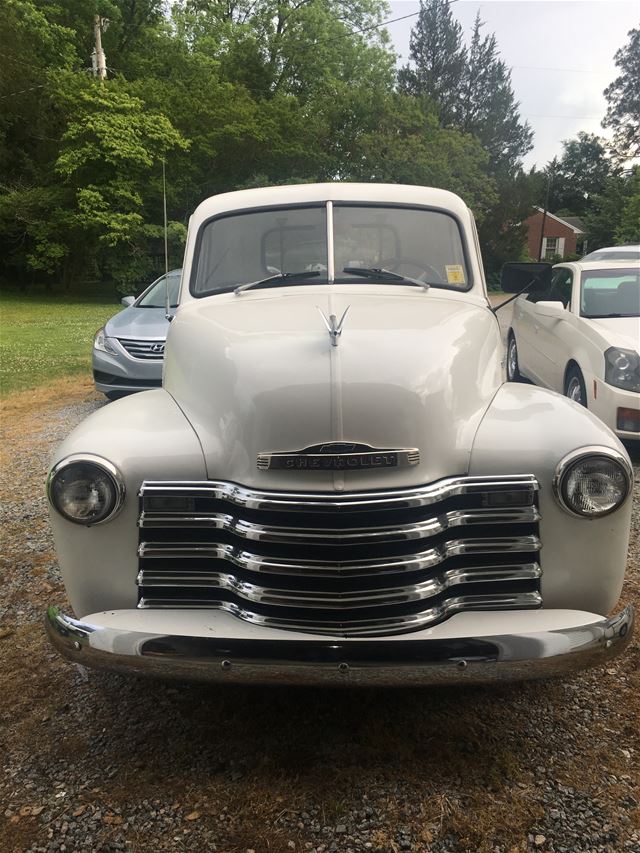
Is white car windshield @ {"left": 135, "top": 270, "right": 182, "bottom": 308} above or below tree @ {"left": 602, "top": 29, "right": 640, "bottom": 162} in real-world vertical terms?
below

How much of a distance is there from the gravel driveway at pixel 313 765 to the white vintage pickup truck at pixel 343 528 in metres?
0.46

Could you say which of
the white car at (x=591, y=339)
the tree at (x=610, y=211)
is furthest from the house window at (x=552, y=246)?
the white car at (x=591, y=339)

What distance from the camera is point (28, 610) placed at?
384 centimetres

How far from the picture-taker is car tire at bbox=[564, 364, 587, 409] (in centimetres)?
662

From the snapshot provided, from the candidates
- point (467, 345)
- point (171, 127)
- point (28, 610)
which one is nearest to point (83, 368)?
point (28, 610)

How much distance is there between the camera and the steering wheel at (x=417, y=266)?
3855mm

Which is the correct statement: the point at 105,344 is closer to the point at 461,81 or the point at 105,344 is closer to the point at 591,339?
the point at 591,339

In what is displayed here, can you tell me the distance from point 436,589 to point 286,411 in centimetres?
81

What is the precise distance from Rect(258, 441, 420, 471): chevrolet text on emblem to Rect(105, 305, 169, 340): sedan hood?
6259 millimetres

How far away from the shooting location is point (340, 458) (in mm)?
2424

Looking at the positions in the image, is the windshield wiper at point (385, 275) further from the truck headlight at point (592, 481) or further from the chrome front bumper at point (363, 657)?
the chrome front bumper at point (363, 657)

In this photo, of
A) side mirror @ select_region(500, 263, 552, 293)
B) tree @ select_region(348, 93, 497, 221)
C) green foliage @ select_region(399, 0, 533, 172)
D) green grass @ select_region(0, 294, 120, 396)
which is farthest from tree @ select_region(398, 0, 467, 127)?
side mirror @ select_region(500, 263, 552, 293)

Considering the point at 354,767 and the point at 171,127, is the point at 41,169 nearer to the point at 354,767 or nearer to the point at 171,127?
the point at 171,127

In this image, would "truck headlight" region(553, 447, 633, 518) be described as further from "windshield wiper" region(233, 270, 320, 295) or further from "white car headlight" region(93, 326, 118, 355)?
"white car headlight" region(93, 326, 118, 355)
